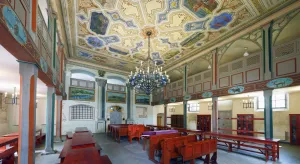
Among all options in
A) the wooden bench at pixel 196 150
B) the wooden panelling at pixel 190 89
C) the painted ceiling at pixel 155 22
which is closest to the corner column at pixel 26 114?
the painted ceiling at pixel 155 22

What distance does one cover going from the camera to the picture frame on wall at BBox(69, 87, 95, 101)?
12.2 meters

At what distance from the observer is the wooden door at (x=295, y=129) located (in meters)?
8.83

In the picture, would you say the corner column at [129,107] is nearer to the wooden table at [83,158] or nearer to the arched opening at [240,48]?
the arched opening at [240,48]

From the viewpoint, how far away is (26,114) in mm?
3525

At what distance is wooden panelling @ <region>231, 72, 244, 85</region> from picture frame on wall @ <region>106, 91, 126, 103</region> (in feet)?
32.5

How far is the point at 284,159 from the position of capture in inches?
235

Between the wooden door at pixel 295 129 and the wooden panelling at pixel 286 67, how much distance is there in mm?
4876

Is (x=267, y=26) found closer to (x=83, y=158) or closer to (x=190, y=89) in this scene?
(x=190, y=89)

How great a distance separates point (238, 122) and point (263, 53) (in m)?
6.48

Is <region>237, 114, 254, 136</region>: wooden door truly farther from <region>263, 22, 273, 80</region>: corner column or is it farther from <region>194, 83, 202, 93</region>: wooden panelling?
<region>263, 22, 273, 80</region>: corner column

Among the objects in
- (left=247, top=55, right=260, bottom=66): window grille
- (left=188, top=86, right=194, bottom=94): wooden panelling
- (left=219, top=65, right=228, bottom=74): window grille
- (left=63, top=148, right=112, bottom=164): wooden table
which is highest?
(left=247, top=55, right=260, bottom=66): window grille

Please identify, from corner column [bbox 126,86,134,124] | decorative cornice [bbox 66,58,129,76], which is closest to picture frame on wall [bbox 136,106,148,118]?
corner column [bbox 126,86,134,124]

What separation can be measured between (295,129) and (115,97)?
13.2 meters

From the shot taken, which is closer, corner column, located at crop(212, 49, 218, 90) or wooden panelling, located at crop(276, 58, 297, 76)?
wooden panelling, located at crop(276, 58, 297, 76)
